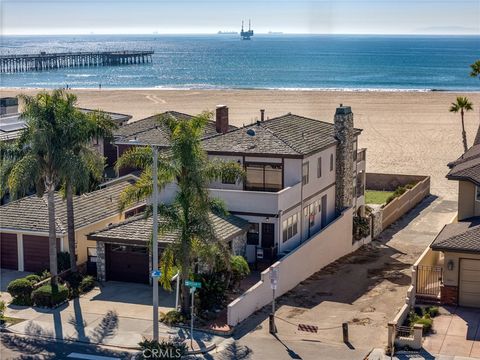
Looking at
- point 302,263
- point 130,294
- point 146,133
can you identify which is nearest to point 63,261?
point 130,294

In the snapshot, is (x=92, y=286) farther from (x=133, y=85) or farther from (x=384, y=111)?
(x=133, y=85)

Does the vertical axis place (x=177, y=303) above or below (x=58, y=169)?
below

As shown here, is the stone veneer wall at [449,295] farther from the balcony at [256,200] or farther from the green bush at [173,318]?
the green bush at [173,318]

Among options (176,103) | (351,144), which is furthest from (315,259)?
(176,103)

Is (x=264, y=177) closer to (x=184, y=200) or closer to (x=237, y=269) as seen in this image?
(x=237, y=269)

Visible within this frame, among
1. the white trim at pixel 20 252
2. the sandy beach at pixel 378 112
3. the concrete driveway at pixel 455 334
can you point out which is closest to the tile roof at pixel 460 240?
the concrete driveway at pixel 455 334

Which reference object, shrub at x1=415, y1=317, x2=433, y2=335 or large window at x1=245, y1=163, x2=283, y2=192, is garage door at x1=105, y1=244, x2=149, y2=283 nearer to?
large window at x1=245, y1=163, x2=283, y2=192
